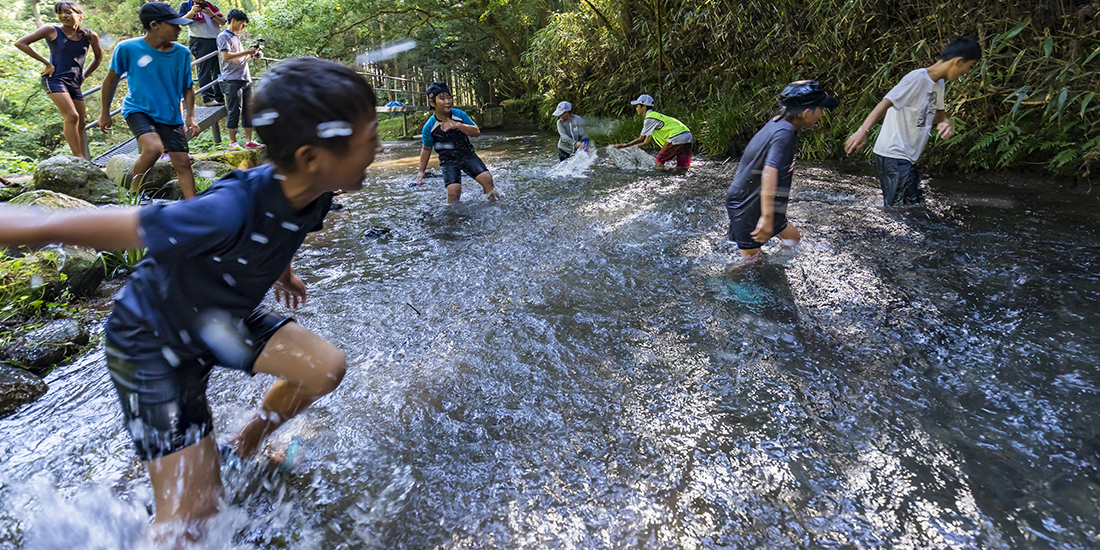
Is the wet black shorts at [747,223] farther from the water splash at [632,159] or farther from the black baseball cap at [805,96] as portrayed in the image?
the water splash at [632,159]

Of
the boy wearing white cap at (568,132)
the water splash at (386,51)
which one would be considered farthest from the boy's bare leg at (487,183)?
the water splash at (386,51)

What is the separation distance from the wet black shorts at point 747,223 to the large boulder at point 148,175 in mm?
5950

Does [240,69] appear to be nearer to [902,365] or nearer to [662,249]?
[662,249]

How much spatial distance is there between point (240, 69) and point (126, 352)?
27.0 ft

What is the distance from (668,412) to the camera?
8.25 feet

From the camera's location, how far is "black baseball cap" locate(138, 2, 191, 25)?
4.61 m

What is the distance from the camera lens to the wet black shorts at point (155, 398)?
1.66 m

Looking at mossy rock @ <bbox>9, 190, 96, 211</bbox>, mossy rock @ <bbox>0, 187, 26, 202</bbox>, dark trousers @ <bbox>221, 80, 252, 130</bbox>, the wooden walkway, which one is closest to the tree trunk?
dark trousers @ <bbox>221, 80, 252, 130</bbox>

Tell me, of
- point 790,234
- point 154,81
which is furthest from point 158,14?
point 790,234

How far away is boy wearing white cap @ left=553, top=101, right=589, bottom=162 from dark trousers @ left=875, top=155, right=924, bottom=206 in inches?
214

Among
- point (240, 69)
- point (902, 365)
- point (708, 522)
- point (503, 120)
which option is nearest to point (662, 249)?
point (902, 365)

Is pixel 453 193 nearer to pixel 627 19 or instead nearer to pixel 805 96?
pixel 805 96

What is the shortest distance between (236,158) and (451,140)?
12.8 feet

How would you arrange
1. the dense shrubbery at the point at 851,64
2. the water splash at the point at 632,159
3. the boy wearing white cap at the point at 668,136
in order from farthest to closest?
the water splash at the point at 632,159, the boy wearing white cap at the point at 668,136, the dense shrubbery at the point at 851,64
